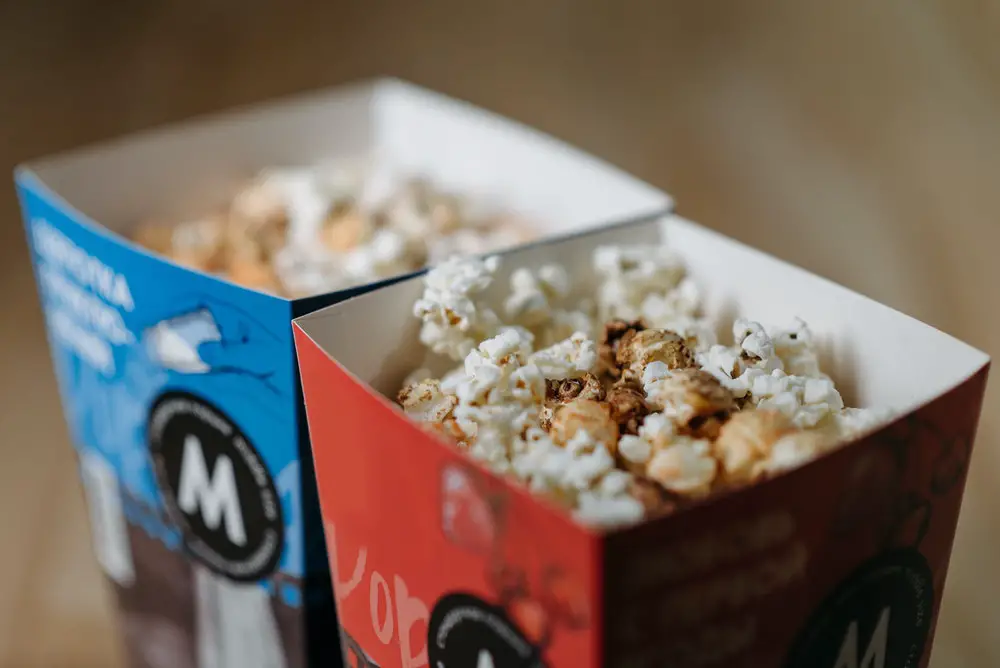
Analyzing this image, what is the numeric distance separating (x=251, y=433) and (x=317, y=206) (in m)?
0.33

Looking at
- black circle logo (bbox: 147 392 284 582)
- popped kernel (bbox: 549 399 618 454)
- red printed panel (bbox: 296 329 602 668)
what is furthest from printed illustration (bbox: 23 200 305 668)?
popped kernel (bbox: 549 399 618 454)

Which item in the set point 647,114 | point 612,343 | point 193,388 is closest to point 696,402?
point 612,343

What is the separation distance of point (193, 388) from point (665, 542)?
42 cm

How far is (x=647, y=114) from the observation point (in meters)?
1.72

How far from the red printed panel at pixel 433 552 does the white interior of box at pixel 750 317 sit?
73 mm

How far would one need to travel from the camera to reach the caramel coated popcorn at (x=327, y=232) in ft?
2.96

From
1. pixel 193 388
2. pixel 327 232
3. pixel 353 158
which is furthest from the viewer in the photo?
pixel 353 158

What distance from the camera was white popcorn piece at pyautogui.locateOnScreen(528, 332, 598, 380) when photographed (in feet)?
2.09

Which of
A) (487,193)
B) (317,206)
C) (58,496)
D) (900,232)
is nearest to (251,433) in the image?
(317,206)

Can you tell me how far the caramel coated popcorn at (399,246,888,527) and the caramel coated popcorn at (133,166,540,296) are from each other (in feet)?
0.62

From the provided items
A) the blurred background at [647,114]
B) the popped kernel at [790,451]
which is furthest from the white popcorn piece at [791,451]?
the blurred background at [647,114]

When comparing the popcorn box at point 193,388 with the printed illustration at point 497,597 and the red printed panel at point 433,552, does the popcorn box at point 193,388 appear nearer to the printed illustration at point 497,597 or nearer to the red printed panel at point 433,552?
the red printed panel at point 433,552

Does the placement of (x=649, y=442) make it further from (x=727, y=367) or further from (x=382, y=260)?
(x=382, y=260)

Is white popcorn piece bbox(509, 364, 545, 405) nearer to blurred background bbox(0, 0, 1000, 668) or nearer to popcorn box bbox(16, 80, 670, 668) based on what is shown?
popcorn box bbox(16, 80, 670, 668)
